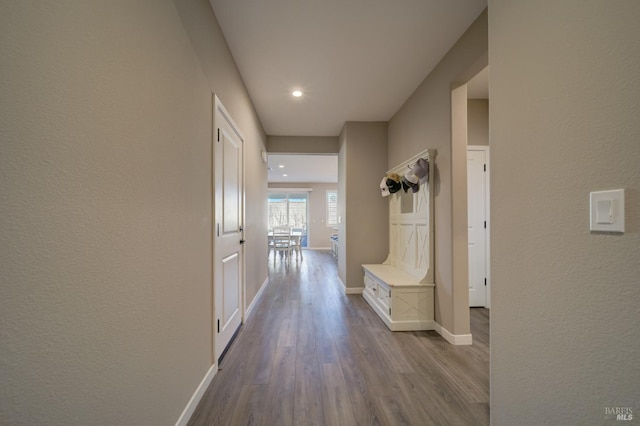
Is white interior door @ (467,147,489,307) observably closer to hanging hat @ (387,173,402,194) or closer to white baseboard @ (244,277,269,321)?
hanging hat @ (387,173,402,194)

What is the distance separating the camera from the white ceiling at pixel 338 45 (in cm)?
191

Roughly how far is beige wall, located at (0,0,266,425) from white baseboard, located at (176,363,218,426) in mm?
58

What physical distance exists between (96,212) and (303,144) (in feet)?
13.6

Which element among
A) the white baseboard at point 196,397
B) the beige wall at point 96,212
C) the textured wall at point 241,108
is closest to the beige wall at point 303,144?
the textured wall at point 241,108

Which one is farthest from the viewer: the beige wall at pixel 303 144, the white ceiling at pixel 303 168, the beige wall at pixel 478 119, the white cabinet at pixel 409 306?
the white ceiling at pixel 303 168

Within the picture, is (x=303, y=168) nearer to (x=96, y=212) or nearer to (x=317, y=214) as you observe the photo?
(x=317, y=214)

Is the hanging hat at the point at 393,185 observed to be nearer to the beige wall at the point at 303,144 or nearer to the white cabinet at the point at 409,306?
the white cabinet at the point at 409,306

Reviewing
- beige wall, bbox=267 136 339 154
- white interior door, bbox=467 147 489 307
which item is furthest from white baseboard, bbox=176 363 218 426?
beige wall, bbox=267 136 339 154

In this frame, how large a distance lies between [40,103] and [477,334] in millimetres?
3341

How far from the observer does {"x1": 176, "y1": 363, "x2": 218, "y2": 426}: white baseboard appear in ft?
4.60

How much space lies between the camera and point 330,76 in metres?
2.81

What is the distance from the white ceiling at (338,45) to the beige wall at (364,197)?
25.2 inches

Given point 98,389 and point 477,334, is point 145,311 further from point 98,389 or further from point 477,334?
point 477,334

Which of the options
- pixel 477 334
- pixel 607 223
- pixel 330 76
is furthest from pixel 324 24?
pixel 477 334
